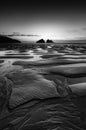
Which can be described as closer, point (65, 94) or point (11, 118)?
point (11, 118)

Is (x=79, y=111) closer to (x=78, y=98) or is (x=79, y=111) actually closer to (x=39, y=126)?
(x=78, y=98)

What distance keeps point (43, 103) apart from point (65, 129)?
0.58m

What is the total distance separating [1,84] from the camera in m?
2.41

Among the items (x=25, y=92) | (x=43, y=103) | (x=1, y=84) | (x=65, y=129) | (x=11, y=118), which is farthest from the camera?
(x=1, y=84)

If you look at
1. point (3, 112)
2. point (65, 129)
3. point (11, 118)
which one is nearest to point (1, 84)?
point (3, 112)

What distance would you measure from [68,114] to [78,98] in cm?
46

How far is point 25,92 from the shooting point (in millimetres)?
1987

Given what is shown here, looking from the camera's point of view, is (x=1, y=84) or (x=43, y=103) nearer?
(x=43, y=103)

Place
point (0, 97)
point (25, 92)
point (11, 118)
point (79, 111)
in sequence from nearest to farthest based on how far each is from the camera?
point (11, 118)
point (79, 111)
point (0, 97)
point (25, 92)

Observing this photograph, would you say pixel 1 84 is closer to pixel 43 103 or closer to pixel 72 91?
pixel 43 103

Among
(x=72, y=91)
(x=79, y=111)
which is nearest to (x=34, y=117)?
(x=79, y=111)

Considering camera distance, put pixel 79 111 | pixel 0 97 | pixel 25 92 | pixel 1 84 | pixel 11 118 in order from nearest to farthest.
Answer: pixel 11 118
pixel 79 111
pixel 0 97
pixel 25 92
pixel 1 84

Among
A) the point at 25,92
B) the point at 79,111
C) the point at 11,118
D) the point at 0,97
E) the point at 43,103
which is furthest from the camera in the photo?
the point at 25,92

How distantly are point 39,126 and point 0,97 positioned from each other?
924mm
